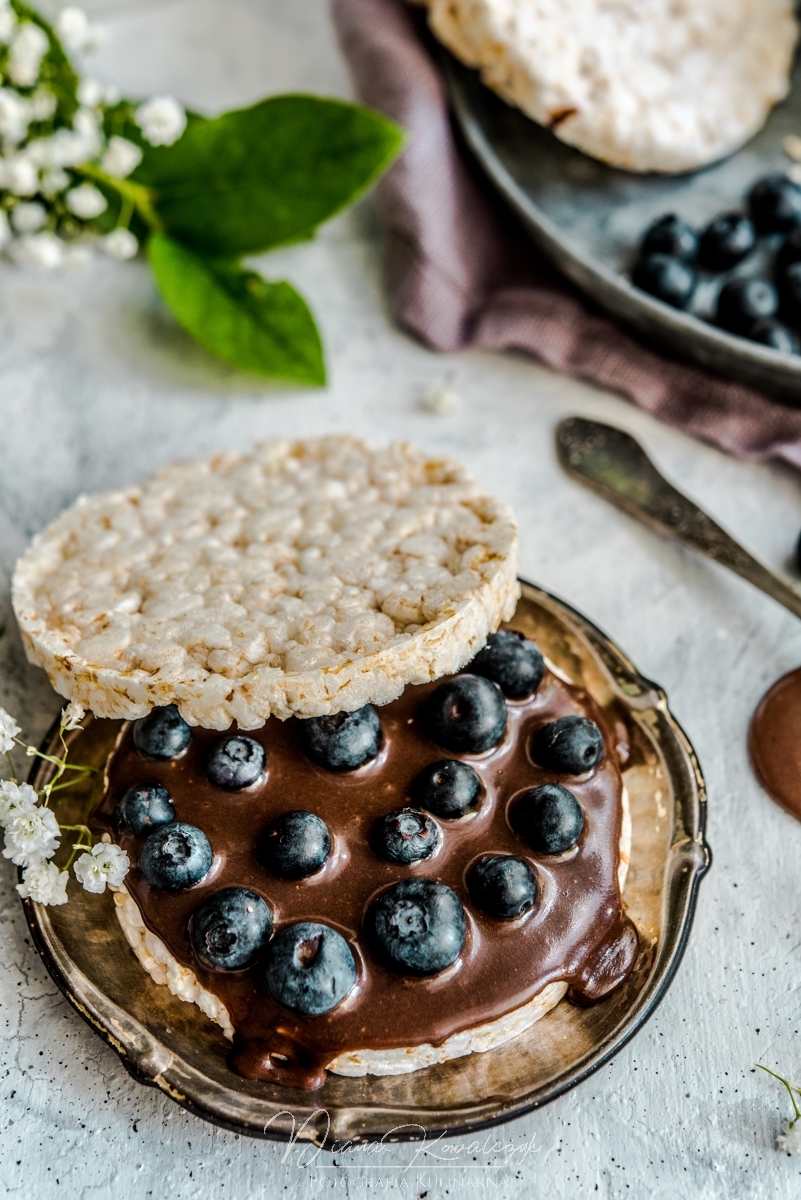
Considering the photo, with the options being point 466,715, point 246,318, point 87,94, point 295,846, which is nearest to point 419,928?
point 295,846

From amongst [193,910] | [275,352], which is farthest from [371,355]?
[193,910]

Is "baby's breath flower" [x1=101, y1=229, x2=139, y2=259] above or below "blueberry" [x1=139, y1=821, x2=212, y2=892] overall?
above

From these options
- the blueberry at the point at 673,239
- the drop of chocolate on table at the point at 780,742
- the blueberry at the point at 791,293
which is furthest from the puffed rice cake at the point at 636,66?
the drop of chocolate on table at the point at 780,742

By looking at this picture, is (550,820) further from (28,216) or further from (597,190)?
(28,216)

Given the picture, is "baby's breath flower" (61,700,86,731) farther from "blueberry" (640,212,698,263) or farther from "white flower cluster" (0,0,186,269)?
"blueberry" (640,212,698,263)

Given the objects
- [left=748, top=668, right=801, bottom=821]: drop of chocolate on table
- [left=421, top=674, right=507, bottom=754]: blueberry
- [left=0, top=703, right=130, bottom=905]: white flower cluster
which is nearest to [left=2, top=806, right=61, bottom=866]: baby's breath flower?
[left=0, top=703, right=130, bottom=905]: white flower cluster
